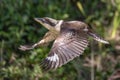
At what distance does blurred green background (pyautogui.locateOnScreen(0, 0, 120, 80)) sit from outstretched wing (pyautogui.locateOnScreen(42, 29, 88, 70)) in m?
1.40

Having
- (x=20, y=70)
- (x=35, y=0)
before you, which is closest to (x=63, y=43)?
(x=20, y=70)

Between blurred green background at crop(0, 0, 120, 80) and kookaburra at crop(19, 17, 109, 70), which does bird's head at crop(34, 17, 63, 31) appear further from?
blurred green background at crop(0, 0, 120, 80)

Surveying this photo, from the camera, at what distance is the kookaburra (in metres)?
2.78

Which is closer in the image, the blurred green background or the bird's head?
the bird's head

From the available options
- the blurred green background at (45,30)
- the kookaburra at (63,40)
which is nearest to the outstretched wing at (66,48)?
the kookaburra at (63,40)

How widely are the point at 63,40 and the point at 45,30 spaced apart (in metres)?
2.01

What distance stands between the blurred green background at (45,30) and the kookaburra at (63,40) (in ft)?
4.55

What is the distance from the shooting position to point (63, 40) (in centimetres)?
294

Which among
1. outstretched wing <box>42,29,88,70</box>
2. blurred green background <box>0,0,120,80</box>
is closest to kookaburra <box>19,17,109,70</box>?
outstretched wing <box>42,29,88,70</box>

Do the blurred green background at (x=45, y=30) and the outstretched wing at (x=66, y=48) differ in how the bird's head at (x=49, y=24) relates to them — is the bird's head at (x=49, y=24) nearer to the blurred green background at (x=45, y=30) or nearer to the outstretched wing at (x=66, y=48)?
the outstretched wing at (x=66, y=48)

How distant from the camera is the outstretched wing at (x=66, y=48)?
2742 mm

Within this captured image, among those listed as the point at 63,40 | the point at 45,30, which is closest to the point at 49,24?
the point at 63,40

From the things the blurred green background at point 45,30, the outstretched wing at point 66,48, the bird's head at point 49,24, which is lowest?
the blurred green background at point 45,30

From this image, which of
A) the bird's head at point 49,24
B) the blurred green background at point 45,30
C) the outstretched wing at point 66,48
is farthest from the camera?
the blurred green background at point 45,30
